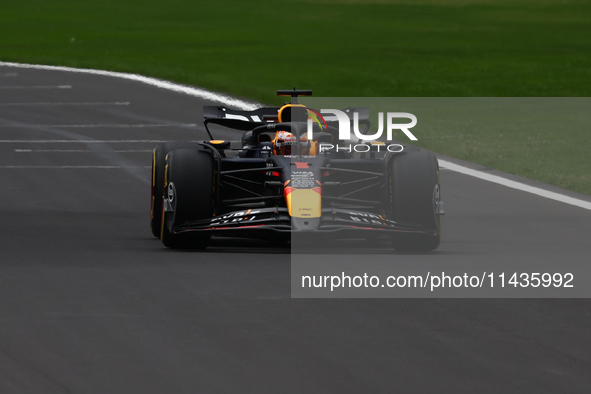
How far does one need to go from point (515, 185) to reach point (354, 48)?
85.6ft

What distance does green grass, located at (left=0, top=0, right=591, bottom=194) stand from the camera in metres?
26.6

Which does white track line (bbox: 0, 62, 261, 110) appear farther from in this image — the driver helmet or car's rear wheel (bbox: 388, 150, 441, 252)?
car's rear wheel (bbox: 388, 150, 441, 252)

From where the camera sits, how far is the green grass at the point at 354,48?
26.6 metres

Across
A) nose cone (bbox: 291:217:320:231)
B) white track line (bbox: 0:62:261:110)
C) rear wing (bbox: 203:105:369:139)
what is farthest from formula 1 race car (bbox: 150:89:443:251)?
white track line (bbox: 0:62:261:110)

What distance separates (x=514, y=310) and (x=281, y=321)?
1593 mm

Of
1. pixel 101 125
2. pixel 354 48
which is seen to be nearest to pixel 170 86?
pixel 101 125

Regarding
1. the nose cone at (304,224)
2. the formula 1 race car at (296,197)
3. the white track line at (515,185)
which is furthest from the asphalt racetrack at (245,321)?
the white track line at (515,185)

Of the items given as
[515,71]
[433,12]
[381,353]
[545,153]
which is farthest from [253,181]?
[433,12]

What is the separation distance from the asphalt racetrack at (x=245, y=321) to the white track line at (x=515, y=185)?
62cm

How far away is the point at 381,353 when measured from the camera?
6.57m

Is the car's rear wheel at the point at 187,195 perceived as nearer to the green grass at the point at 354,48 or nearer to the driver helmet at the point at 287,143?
the driver helmet at the point at 287,143

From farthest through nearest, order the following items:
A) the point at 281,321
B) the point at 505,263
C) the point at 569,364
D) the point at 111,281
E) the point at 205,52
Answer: the point at 205,52, the point at 505,263, the point at 111,281, the point at 281,321, the point at 569,364

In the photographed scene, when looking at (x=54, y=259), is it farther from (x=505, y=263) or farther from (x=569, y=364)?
(x=569, y=364)

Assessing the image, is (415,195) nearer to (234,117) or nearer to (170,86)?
(234,117)
